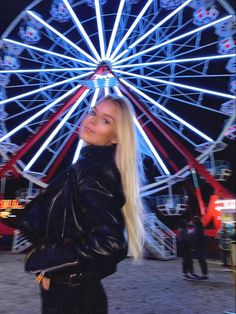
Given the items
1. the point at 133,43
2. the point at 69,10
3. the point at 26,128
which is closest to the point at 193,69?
the point at 133,43

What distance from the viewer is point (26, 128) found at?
477 inches

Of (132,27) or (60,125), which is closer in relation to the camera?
(132,27)

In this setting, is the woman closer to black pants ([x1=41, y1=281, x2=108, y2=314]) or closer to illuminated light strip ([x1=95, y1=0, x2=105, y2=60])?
black pants ([x1=41, y1=281, x2=108, y2=314])

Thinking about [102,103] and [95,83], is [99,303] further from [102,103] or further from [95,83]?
[95,83]

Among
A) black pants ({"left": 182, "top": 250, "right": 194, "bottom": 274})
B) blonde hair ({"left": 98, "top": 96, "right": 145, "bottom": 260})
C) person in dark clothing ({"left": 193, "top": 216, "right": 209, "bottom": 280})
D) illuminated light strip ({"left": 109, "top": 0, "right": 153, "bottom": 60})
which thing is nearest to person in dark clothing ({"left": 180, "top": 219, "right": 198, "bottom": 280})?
black pants ({"left": 182, "top": 250, "right": 194, "bottom": 274})

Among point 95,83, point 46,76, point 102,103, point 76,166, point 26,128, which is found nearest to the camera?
point 76,166

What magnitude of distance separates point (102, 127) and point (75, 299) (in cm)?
64

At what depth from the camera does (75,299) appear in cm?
123

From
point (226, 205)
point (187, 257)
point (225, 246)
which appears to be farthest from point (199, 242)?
point (226, 205)

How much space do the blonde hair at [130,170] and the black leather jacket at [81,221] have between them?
0.10 m

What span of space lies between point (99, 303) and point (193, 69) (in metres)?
10.3

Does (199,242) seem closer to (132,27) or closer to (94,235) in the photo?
(132,27)

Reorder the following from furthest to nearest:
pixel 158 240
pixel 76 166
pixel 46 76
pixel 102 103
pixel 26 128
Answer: pixel 158 240, pixel 26 128, pixel 46 76, pixel 102 103, pixel 76 166

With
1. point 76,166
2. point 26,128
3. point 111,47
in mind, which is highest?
point 111,47
